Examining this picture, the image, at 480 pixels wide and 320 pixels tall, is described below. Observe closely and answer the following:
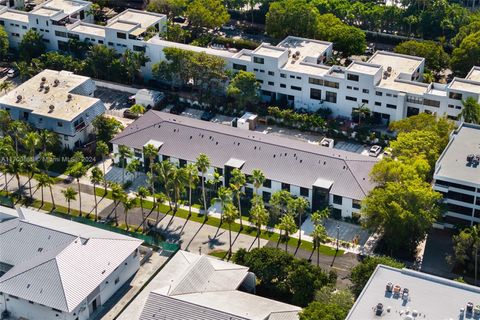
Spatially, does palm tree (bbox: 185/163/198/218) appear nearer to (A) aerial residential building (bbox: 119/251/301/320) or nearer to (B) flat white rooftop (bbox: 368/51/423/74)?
(A) aerial residential building (bbox: 119/251/301/320)

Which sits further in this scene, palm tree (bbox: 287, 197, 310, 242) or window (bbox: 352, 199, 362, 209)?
window (bbox: 352, 199, 362, 209)

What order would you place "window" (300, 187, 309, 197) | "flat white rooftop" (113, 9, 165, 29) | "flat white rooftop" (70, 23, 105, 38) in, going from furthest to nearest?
"flat white rooftop" (113, 9, 165, 29), "flat white rooftop" (70, 23, 105, 38), "window" (300, 187, 309, 197)

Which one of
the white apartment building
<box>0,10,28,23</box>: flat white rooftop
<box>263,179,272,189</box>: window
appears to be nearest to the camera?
<box>263,179,272,189</box>: window

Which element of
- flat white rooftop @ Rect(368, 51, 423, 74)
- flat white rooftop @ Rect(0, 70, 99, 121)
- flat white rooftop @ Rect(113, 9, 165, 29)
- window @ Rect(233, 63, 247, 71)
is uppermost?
flat white rooftop @ Rect(113, 9, 165, 29)

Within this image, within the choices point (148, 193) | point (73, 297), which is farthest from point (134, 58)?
point (73, 297)

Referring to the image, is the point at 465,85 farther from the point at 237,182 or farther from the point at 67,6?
the point at 67,6

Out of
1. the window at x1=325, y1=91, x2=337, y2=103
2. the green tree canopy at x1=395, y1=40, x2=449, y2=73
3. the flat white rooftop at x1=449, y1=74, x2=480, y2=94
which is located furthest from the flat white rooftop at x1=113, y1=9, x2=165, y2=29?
the flat white rooftop at x1=449, y1=74, x2=480, y2=94

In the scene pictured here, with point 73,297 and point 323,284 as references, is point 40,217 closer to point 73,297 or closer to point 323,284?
point 73,297

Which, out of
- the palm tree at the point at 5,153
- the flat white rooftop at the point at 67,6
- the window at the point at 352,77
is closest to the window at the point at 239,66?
the window at the point at 352,77
